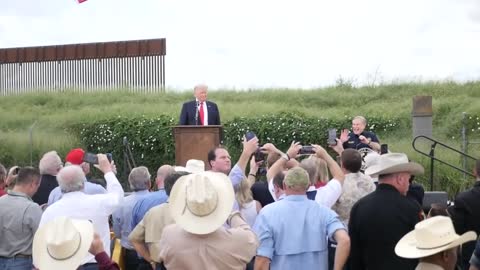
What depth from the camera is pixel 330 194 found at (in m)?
7.67

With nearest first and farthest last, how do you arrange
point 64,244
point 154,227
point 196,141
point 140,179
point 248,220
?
point 64,244 < point 154,227 < point 248,220 < point 140,179 < point 196,141

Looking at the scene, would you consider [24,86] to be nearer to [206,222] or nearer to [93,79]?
[93,79]

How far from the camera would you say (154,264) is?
796cm

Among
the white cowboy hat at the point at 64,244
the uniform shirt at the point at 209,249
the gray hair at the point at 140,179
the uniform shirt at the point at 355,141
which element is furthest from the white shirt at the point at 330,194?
the uniform shirt at the point at 355,141

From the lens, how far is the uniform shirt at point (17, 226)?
305 inches

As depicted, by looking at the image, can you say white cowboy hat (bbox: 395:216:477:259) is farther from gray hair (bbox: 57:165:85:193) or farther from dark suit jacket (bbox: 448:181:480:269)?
gray hair (bbox: 57:165:85:193)

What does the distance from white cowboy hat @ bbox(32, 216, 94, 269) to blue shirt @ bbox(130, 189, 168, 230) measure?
2.42m

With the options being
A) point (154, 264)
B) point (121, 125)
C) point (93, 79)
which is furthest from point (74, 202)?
point (93, 79)

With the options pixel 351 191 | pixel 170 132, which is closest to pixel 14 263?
pixel 351 191

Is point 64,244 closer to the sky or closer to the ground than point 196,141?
closer to the ground

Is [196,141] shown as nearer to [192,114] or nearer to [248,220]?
[192,114]

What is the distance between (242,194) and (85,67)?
19880 millimetres

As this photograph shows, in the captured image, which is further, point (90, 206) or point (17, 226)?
point (17, 226)

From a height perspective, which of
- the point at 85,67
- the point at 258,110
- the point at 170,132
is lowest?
the point at 170,132
